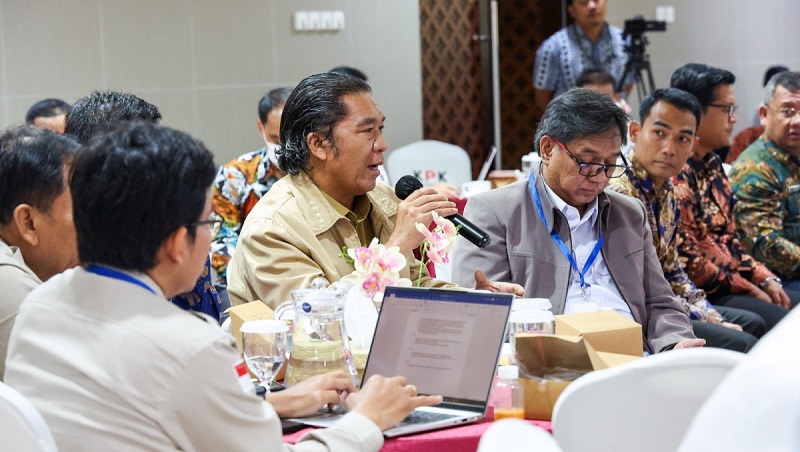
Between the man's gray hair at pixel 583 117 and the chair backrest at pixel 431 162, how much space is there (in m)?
3.45

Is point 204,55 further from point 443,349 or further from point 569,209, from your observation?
point 443,349

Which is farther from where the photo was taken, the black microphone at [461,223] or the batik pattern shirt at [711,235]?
the batik pattern shirt at [711,235]

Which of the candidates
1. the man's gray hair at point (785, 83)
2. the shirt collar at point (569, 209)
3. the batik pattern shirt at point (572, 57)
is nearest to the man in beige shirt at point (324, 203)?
the shirt collar at point (569, 209)

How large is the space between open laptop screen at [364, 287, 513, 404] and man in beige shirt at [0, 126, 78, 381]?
2.60 ft

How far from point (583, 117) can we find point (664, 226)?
34.2 inches

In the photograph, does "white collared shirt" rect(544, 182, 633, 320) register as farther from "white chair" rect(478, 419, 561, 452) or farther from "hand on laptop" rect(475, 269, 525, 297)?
"white chair" rect(478, 419, 561, 452)

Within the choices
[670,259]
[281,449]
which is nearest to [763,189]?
[670,259]

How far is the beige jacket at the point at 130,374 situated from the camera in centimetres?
156

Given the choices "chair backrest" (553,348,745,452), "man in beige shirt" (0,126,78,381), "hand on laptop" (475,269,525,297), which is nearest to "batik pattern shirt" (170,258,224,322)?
"man in beige shirt" (0,126,78,381)

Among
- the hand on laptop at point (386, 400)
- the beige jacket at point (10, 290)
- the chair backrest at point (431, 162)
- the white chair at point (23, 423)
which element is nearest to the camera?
the white chair at point (23, 423)

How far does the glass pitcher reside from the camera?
6.90 feet

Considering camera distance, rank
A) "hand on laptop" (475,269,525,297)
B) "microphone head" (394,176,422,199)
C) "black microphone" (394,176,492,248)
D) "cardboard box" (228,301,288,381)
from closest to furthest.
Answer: "cardboard box" (228,301,288,381)
"black microphone" (394,176,492,248)
"hand on laptop" (475,269,525,297)
"microphone head" (394,176,422,199)

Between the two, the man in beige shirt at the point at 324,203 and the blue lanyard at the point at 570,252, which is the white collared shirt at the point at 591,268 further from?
the man in beige shirt at the point at 324,203

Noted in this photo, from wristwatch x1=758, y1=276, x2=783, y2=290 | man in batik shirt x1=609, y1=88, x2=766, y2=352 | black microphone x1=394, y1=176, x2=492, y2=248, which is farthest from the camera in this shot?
wristwatch x1=758, y1=276, x2=783, y2=290
